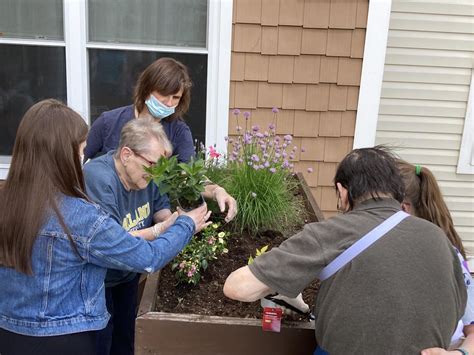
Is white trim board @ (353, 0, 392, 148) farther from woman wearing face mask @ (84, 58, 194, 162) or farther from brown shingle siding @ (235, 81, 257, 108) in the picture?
woman wearing face mask @ (84, 58, 194, 162)

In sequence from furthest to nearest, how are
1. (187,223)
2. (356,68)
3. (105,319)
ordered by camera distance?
(356,68)
(187,223)
(105,319)

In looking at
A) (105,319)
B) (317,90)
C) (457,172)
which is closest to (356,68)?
(317,90)

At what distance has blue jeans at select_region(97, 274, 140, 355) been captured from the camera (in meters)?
2.28

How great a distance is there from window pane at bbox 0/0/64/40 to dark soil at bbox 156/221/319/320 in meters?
2.31

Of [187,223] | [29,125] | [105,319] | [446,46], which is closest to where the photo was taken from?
[29,125]

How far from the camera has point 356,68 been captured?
3943mm

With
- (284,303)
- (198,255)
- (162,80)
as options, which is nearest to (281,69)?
(162,80)

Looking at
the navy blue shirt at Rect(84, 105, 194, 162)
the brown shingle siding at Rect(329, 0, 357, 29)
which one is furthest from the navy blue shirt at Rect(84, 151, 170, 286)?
the brown shingle siding at Rect(329, 0, 357, 29)

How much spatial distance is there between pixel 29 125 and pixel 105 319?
729mm

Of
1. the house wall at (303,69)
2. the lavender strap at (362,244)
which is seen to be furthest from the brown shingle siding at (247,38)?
the lavender strap at (362,244)

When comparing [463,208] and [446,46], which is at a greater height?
[446,46]

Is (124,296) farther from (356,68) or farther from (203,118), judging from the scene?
(356,68)

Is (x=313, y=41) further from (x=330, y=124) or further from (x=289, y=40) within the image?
(x=330, y=124)

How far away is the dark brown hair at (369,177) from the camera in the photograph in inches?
60.9
